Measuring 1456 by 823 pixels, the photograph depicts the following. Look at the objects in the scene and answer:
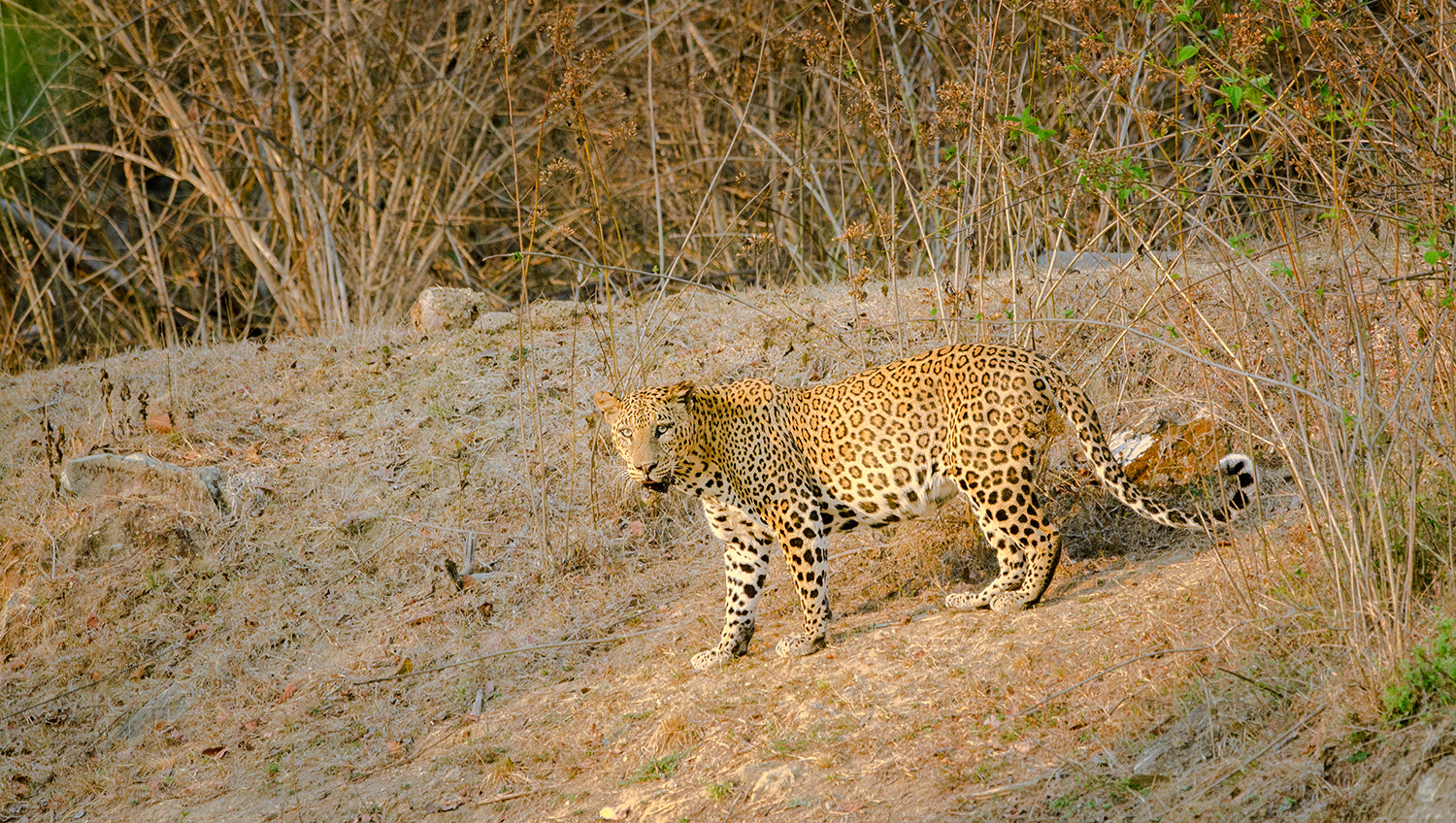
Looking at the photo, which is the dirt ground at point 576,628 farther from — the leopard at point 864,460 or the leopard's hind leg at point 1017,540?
the leopard at point 864,460

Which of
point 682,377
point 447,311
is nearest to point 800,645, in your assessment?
point 682,377

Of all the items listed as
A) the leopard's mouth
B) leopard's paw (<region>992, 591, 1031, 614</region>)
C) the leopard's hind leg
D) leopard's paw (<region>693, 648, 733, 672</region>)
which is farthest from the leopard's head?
leopard's paw (<region>992, 591, 1031, 614</region>)

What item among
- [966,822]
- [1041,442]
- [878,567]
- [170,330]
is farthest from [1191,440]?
[170,330]

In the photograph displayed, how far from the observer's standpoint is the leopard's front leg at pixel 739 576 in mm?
7383

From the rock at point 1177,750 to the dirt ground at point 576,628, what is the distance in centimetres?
2

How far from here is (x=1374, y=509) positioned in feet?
17.1

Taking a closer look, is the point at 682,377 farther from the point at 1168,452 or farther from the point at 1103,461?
the point at 1103,461

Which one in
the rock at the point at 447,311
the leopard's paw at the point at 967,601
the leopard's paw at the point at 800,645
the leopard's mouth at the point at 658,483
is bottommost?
the leopard's paw at the point at 800,645

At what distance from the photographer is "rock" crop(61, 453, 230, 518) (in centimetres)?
1036

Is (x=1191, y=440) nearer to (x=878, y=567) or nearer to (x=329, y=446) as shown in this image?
(x=878, y=567)

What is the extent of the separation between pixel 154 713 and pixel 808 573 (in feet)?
14.2

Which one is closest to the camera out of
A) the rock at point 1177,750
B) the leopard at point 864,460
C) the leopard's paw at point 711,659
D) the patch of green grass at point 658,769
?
the rock at point 1177,750

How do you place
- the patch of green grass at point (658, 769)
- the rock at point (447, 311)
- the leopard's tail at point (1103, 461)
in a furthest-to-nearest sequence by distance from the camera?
the rock at point (447, 311) → the leopard's tail at point (1103, 461) → the patch of green grass at point (658, 769)

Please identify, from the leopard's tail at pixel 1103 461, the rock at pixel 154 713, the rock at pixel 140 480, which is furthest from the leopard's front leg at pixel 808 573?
the rock at pixel 140 480
